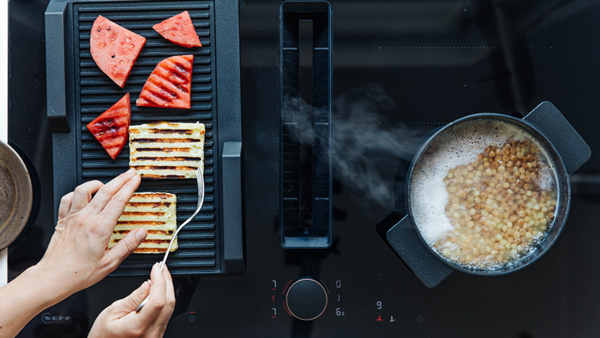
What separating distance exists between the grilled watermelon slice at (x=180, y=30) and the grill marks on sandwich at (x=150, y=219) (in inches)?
16.6

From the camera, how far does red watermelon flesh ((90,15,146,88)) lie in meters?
0.94

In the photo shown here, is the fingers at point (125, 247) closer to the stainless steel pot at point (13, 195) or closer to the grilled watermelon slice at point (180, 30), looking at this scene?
the stainless steel pot at point (13, 195)

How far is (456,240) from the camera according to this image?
0.91 metres

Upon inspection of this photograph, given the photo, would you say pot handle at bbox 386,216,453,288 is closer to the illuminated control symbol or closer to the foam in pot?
the foam in pot

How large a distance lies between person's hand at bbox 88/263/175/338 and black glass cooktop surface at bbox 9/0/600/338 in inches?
6.7

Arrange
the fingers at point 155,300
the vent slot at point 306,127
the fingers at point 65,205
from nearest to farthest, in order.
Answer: the fingers at point 155,300
the fingers at point 65,205
the vent slot at point 306,127

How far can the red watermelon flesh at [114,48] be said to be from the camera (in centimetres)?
94

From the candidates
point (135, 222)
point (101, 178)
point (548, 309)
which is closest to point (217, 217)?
point (135, 222)

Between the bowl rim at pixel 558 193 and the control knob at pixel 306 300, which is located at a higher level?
the bowl rim at pixel 558 193

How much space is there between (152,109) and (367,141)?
2.03ft

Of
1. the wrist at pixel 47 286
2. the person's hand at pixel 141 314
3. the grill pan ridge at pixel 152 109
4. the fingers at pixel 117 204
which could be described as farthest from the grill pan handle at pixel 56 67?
the person's hand at pixel 141 314

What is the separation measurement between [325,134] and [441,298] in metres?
0.60

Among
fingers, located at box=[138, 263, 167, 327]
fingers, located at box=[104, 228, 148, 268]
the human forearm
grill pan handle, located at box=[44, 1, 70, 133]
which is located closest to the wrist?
the human forearm

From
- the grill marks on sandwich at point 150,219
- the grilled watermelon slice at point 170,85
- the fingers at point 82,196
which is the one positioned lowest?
the grill marks on sandwich at point 150,219
